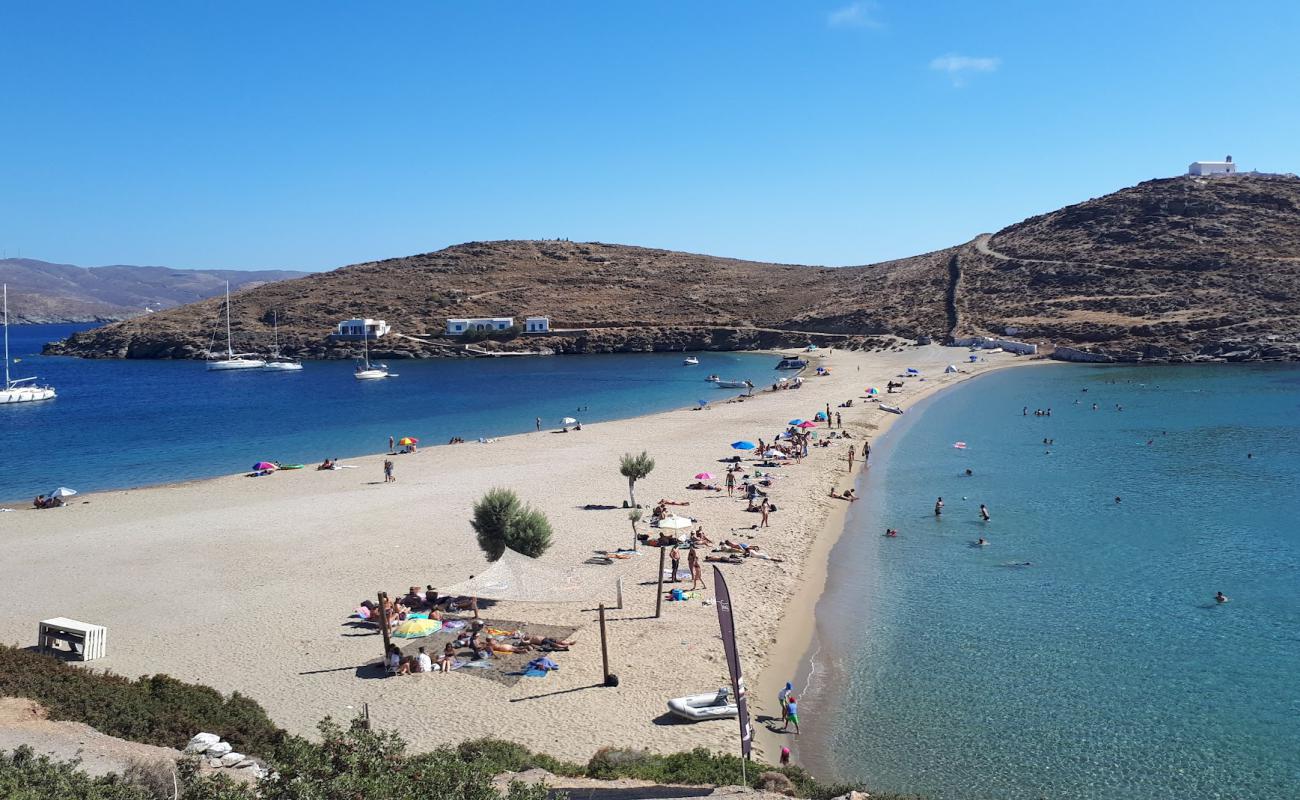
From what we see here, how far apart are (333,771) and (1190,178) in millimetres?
134650

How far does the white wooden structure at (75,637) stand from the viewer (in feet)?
53.6

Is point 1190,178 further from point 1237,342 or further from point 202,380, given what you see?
point 202,380

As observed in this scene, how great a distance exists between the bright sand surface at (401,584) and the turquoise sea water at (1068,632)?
5.28 ft

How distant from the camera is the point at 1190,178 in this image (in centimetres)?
11581

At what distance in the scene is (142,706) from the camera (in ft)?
41.0

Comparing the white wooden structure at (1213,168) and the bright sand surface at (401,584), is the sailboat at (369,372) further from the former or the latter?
the white wooden structure at (1213,168)

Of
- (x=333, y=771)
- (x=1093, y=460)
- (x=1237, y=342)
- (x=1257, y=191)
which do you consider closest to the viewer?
(x=333, y=771)

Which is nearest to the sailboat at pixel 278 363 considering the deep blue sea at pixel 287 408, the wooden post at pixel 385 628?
the deep blue sea at pixel 287 408

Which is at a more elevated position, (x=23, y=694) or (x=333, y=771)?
(x=333, y=771)

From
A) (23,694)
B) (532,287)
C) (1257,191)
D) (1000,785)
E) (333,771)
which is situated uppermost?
(1257,191)

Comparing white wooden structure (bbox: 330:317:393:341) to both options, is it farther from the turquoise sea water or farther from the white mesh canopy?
the white mesh canopy

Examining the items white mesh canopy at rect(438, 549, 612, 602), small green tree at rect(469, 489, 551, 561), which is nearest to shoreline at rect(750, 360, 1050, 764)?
white mesh canopy at rect(438, 549, 612, 602)

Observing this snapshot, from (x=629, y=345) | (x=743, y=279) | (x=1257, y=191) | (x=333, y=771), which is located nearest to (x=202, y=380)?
(x=629, y=345)

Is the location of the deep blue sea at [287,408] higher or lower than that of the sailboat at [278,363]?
lower
